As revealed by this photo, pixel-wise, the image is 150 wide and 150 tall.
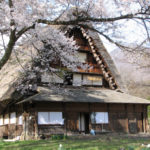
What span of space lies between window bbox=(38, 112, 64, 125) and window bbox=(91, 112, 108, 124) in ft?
8.44

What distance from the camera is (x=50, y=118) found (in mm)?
15789

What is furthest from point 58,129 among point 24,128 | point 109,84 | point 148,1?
point 148,1

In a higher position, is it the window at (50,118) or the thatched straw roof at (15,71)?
the thatched straw roof at (15,71)

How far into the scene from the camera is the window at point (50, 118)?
1546 centimetres

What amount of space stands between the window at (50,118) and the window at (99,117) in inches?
101

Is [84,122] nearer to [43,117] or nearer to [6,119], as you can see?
[43,117]

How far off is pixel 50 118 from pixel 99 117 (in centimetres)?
387

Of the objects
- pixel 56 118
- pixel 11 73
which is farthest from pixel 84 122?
pixel 11 73

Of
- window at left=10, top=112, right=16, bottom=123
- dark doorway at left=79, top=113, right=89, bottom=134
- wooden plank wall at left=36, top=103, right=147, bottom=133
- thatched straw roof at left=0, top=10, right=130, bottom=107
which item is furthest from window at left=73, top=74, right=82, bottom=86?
window at left=10, top=112, right=16, bottom=123

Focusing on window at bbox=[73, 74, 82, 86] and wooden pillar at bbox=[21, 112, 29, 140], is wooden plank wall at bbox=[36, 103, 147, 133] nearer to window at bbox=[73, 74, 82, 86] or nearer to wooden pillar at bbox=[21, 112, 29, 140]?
wooden pillar at bbox=[21, 112, 29, 140]

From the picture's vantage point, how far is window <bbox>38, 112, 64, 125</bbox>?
50.7 ft

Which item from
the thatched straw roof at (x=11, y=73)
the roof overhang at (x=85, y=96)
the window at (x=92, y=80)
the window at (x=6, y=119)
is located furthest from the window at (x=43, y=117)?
the window at (x=92, y=80)

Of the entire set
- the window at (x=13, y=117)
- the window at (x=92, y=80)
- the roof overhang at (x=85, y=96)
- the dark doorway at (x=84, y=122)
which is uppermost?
the window at (x=92, y=80)

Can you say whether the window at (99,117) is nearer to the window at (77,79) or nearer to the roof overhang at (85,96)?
the roof overhang at (85,96)
